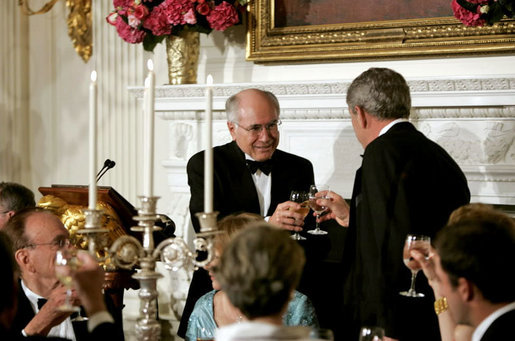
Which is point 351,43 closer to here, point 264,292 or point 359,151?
point 359,151

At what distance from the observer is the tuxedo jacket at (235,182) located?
415cm

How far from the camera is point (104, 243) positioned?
1958mm

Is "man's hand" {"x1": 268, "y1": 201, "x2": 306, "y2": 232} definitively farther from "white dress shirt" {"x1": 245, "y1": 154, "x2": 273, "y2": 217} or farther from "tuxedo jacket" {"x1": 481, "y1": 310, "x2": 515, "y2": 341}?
"tuxedo jacket" {"x1": 481, "y1": 310, "x2": 515, "y2": 341}

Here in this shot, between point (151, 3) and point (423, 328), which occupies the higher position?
point (151, 3)

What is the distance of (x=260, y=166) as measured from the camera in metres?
4.23

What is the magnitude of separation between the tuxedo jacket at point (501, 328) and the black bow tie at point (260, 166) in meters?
2.31

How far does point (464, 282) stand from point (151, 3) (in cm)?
357

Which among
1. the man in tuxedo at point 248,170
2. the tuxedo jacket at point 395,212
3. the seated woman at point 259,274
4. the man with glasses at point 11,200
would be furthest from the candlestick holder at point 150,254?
the man with glasses at point 11,200

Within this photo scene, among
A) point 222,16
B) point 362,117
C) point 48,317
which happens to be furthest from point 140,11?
point 48,317

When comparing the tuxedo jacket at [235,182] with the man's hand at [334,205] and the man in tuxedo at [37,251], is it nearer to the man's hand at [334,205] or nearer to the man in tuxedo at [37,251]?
the man's hand at [334,205]

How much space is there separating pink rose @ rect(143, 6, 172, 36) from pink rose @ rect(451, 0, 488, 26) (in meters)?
1.92

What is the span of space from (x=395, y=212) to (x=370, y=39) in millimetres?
2105

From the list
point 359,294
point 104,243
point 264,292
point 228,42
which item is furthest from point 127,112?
point 264,292

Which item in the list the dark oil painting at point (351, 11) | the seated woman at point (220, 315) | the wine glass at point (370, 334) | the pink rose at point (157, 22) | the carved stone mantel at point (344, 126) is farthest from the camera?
the pink rose at point (157, 22)
